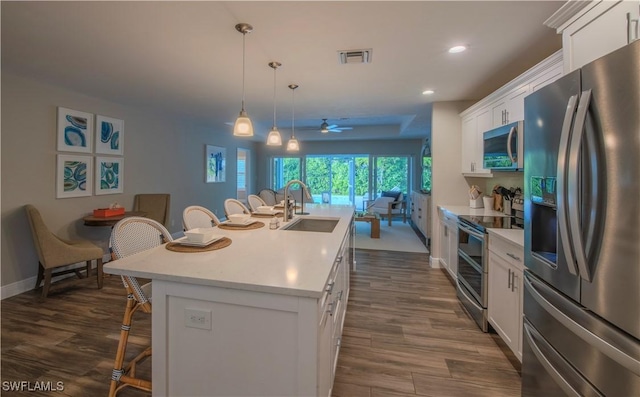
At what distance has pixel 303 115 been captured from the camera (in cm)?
540

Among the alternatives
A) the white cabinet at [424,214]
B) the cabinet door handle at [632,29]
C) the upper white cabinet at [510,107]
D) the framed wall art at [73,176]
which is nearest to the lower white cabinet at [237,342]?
the cabinet door handle at [632,29]

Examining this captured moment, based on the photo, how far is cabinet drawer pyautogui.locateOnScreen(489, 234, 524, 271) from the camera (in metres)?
1.95

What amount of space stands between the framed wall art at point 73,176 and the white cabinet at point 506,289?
15.9ft

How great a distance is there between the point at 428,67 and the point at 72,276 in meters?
5.01

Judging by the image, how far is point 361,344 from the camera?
230cm

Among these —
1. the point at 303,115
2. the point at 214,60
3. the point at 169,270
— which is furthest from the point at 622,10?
the point at 303,115

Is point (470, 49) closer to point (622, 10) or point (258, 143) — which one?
point (622, 10)

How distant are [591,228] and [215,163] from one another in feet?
22.9

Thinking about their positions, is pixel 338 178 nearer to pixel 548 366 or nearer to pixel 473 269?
pixel 473 269

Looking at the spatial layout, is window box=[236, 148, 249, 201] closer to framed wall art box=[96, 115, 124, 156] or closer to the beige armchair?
the beige armchair

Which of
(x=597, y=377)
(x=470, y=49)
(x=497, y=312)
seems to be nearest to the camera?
(x=597, y=377)

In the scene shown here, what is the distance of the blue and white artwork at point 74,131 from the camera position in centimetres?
353

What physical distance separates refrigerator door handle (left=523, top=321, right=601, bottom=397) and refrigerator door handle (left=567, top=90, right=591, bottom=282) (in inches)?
17.5

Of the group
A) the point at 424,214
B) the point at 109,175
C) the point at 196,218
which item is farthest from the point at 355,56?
the point at 424,214
